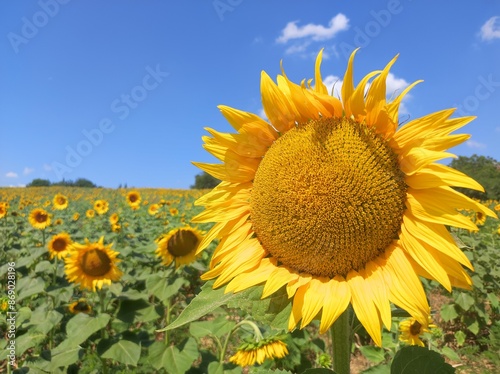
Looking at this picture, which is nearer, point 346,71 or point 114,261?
point 346,71

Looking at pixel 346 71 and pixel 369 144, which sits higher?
pixel 346 71

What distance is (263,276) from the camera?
48.3 inches

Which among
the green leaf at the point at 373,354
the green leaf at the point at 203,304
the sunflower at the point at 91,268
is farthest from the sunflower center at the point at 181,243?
the green leaf at the point at 203,304

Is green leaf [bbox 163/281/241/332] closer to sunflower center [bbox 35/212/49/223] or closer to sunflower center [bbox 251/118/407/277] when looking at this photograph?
sunflower center [bbox 251/118/407/277]

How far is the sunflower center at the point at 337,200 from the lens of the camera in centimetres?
113

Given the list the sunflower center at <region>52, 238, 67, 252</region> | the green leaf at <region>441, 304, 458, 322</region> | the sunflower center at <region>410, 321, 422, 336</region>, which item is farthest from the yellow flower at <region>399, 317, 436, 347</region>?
the sunflower center at <region>52, 238, 67, 252</region>

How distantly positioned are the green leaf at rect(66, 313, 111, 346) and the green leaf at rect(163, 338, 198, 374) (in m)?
0.65

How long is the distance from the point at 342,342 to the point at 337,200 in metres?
0.43

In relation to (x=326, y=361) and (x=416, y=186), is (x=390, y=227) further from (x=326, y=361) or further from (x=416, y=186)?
(x=326, y=361)

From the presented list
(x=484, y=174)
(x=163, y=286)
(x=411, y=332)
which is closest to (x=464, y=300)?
(x=411, y=332)

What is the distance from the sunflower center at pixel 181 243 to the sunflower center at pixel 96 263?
685 millimetres

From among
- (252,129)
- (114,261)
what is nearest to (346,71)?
(252,129)

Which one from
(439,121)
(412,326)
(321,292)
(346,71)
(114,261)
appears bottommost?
(412,326)

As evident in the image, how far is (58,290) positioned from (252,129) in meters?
3.92
